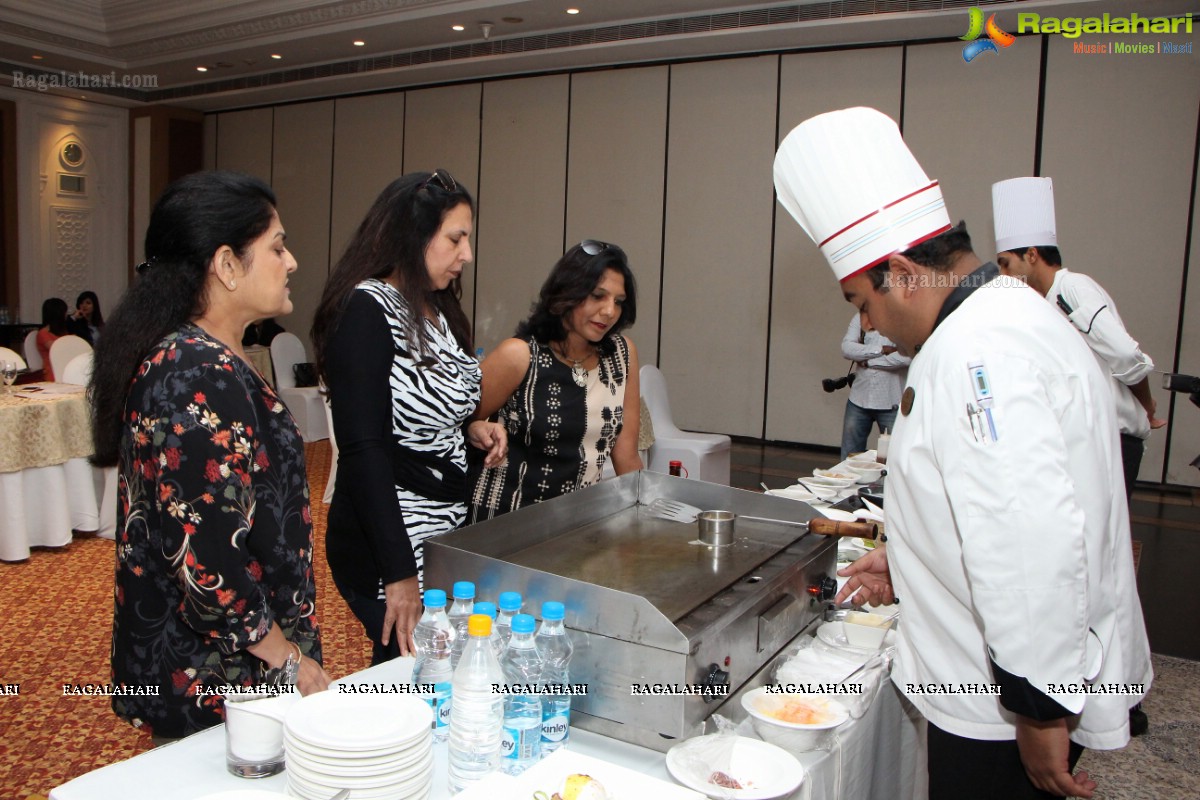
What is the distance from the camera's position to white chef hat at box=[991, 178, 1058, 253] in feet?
11.2

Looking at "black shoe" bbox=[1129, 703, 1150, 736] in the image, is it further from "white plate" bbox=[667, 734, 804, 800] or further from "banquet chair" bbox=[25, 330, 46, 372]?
"banquet chair" bbox=[25, 330, 46, 372]

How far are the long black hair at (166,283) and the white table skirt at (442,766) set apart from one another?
0.43 metres

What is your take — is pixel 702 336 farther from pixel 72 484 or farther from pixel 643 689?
pixel 643 689

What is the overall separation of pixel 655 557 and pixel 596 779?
0.52 metres

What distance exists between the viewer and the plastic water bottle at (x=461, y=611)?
1172 mm

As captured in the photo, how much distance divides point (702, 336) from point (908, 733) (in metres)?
5.89

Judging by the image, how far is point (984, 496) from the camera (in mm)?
1042

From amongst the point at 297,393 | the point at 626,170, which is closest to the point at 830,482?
the point at 297,393

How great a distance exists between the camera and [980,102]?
6.21 meters

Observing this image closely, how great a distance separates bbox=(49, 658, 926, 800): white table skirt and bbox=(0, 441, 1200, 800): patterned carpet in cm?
133

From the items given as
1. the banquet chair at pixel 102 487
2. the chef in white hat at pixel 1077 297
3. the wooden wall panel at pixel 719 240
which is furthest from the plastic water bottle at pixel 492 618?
the wooden wall panel at pixel 719 240

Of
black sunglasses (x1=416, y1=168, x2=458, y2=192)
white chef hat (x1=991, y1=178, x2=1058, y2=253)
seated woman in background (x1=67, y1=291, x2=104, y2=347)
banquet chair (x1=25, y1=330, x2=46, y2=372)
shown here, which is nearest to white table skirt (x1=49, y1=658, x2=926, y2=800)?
black sunglasses (x1=416, y1=168, x2=458, y2=192)

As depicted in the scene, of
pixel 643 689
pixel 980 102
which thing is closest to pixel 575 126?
pixel 980 102

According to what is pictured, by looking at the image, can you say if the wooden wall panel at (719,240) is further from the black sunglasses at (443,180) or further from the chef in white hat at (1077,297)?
the black sunglasses at (443,180)
